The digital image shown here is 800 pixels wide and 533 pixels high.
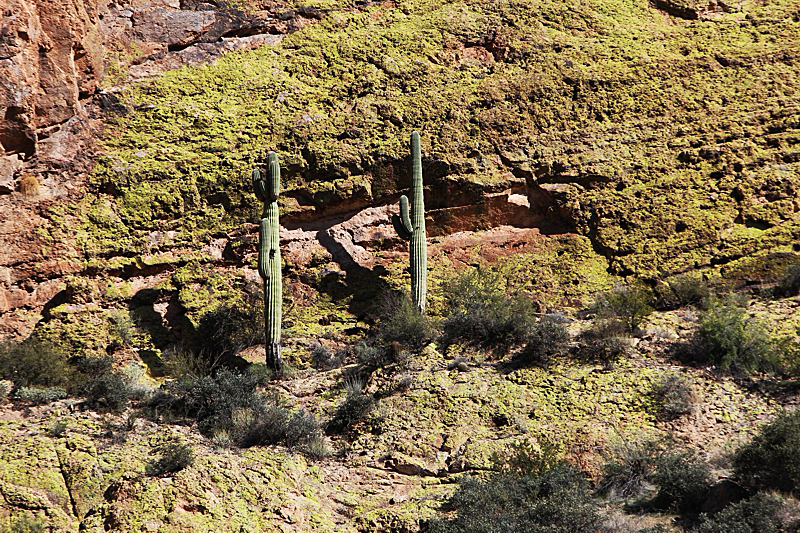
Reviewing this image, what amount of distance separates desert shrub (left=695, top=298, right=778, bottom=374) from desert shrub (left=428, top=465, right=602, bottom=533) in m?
Answer: 3.76

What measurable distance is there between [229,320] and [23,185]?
4713mm

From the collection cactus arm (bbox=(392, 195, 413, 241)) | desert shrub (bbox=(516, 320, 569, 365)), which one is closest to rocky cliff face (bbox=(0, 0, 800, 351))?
cactus arm (bbox=(392, 195, 413, 241))

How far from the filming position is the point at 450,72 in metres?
18.0

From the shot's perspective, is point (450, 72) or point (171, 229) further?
point (450, 72)

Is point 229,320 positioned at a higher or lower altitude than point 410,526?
higher

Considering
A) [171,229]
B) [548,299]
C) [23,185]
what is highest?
[23,185]

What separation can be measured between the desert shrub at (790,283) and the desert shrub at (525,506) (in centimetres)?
650

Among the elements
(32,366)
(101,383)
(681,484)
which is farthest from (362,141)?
(681,484)

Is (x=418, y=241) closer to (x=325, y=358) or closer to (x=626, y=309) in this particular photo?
(x=325, y=358)

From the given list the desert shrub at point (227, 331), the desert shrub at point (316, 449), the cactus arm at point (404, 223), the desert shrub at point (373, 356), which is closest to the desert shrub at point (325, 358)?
the desert shrub at point (373, 356)

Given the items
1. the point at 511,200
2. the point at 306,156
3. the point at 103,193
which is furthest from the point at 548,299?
the point at 103,193

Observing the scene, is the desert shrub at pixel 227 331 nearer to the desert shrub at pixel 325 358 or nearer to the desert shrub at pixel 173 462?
the desert shrub at pixel 325 358

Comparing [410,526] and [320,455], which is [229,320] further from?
[410,526]

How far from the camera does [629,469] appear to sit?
10203 mm
